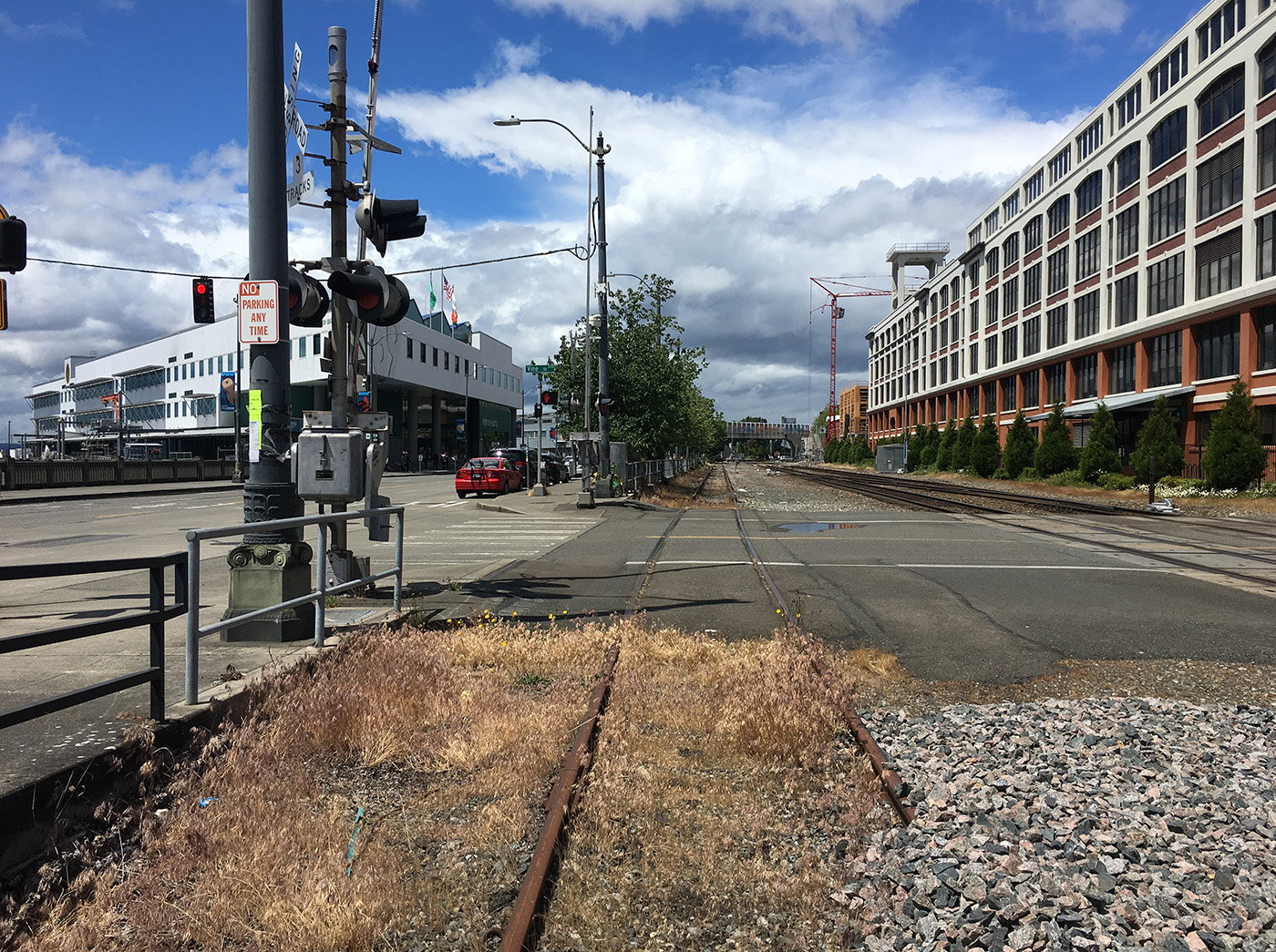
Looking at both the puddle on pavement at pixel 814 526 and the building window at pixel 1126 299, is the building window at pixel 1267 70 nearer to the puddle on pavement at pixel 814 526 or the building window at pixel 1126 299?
the building window at pixel 1126 299

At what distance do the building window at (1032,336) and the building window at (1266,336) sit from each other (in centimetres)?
2576

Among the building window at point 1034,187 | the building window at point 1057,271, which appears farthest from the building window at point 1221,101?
the building window at point 1034,187

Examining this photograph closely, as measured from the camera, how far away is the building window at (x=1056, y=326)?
56.9 metres

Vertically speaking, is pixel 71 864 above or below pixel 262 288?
below

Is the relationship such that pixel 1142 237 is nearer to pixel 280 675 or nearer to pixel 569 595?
pixel 569 595

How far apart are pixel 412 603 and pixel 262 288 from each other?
155 inches

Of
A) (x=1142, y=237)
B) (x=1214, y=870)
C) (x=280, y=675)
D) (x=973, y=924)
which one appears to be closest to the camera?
(x=973, y=924)

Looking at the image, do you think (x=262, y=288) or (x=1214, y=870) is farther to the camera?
(x=262, y=288)

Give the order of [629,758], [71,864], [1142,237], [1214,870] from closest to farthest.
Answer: [1214,870] → [71,864] → [629,758] → [1142,237]

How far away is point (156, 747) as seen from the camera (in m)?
4.38

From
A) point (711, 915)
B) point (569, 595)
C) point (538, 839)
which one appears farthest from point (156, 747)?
point (569, 595)

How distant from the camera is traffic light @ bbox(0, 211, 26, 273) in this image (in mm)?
6645

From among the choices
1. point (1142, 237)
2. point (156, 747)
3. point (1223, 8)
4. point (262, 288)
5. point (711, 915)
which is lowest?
point (711, 915)

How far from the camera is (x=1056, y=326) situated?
193 ft
